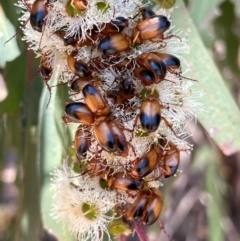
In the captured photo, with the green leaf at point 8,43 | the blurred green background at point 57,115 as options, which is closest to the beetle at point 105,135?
the blurred green background at point 57,115

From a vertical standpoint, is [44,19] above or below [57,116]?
above

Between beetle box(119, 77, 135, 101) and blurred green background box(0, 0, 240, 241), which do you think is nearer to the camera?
beetle box(119, 77, 135, 101)

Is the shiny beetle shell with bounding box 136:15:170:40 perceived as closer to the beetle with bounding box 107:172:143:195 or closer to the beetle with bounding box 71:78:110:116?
the beetle with bounding box 71:78:110:116

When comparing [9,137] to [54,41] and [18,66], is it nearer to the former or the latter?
[18,66]

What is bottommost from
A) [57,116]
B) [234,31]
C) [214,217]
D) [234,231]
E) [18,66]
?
[234,231]

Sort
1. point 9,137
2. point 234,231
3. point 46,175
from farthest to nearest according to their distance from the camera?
1. point 234,231
2. point 9,137
3. point 46,175

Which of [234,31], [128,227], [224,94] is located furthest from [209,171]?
[128,227]

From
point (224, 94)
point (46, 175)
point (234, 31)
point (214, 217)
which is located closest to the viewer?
point (224, 94)

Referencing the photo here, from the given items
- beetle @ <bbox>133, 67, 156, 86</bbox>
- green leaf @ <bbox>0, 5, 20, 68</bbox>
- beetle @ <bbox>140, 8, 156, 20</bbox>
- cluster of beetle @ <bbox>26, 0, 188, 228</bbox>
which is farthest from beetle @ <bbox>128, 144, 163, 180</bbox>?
green leaf @ <bbox>0, 5, 20, 68</bbox>
